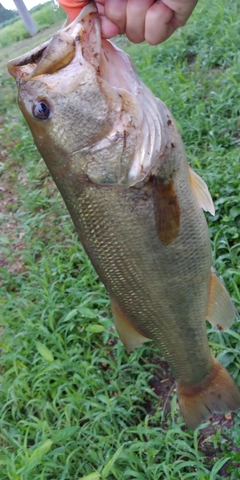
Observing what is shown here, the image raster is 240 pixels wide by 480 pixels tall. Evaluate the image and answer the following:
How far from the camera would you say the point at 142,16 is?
1.95m

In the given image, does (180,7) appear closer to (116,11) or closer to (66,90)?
(116,11)

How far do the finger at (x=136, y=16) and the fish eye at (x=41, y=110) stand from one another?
1.50 feet

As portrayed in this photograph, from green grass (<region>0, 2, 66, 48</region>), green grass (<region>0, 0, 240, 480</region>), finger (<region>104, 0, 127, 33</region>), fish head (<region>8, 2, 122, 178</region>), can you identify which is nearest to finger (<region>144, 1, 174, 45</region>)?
finger (<region>104, 0, 127, 33</region>)

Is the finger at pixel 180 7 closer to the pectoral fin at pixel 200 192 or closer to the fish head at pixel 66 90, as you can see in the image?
the fish head at pixel 66 90

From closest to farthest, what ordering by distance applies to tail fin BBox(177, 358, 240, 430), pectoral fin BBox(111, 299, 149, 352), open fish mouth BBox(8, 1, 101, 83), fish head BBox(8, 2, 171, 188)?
open fish mouth BBox(8, 1, 101, 83), fish head BBox(8, 2, 171, 188), pectoral fin BBox(111, 299, 149, 352), tail fin BBox(177, 358, 240, 430)

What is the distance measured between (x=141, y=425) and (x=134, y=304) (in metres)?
1.24

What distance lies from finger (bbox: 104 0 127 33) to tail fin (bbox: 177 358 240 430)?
5.33 ft

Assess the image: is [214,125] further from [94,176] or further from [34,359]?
[94,176]

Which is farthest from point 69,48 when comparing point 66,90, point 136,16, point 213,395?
point 213,395

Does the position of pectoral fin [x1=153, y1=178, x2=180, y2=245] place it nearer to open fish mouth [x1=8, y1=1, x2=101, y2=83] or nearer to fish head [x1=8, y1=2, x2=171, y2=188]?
fish head [x1=8, y1=2, x2=171, y2=188]

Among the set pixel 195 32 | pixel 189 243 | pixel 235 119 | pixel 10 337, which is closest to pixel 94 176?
pixel 189 243

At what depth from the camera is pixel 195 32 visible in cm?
671

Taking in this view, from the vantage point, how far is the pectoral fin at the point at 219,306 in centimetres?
229

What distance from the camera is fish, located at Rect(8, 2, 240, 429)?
1785mm
